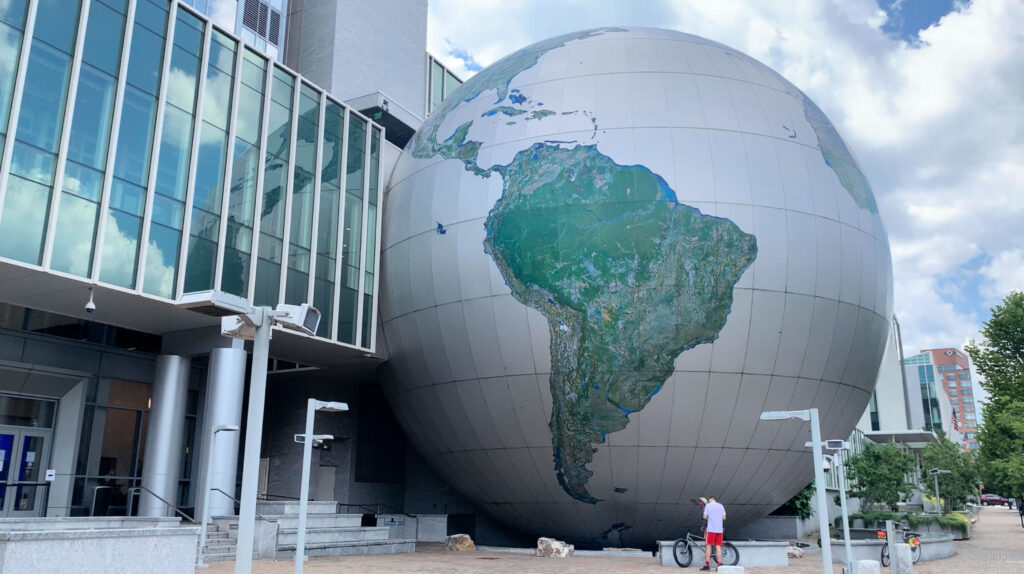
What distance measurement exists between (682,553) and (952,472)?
5218 centimetres

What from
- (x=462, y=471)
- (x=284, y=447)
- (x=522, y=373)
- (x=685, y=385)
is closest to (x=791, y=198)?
(x=685, y=385)

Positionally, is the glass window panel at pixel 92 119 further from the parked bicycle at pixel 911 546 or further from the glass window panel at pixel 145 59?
the parked bicycle at pixel 911 546

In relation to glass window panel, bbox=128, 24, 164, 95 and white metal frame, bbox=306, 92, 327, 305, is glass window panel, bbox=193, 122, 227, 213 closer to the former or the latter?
glass window panel, bbox=128, 24, 164, 95

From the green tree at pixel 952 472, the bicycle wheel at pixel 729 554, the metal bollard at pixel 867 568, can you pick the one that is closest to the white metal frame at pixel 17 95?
the bicycle wheel at pixel 729 554

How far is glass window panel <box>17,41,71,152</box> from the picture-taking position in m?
16.8

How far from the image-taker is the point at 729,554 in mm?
19406

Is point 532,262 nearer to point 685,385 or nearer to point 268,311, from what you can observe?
point 685,385

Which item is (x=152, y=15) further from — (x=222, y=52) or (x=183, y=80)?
(x=222, y=52)

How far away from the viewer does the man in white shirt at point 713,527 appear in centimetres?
1759

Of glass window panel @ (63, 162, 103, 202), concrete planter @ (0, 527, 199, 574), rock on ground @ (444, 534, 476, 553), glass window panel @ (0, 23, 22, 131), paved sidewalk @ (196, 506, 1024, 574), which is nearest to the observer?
concrete planter @ (0, 527, 199, 574)

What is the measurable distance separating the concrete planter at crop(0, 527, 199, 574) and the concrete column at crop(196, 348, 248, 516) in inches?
383

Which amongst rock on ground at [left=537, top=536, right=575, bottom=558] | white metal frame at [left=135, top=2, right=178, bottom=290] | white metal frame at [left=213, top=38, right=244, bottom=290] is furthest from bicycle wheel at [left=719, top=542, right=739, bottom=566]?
white metal frame at [left=135, top=2, right=178, bottom=290]

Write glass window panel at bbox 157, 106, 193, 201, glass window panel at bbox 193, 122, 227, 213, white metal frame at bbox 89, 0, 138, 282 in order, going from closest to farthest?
white metal frame at bbox 89, 0, 138, 282, glass window panel at bbox 157, 106, 193, 201, glass window panel at bbox 193, 122, 227, 213

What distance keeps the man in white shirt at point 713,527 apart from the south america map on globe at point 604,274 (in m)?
3.47
